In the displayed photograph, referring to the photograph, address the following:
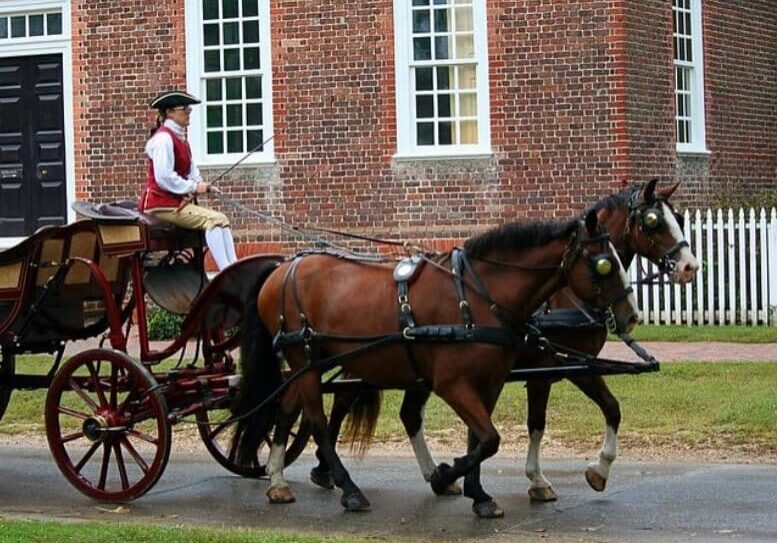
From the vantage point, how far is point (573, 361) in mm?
9727

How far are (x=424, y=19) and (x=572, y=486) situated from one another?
10.3 metres

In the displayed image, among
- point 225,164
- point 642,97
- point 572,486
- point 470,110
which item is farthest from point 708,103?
point 572,486

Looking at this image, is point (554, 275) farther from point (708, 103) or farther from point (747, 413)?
point (708, 103)

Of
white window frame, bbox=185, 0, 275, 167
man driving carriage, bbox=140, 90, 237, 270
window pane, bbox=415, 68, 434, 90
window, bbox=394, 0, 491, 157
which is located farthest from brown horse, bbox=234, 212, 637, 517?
white window frame, bbox=185, 0, 275, 167

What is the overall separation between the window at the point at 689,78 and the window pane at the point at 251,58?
5.57m

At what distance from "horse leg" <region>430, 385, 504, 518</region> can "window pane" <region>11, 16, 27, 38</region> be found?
1381 cm

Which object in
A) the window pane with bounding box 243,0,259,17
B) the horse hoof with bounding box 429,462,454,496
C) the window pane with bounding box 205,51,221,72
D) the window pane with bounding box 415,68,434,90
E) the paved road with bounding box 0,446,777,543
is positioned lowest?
the paved road with bounding box 0,446,777,543

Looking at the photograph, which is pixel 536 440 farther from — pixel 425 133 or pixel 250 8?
pixel 250 8

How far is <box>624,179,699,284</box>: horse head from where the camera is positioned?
30.3 feet

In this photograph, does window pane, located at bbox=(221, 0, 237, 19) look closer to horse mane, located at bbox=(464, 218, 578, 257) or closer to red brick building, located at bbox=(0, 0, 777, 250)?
red brick building, located at bbox=(0, 0, 777, 250)

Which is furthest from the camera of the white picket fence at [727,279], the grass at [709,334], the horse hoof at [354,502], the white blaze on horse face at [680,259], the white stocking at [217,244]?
the white picket fence at [727,279]

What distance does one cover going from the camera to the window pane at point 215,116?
20516mm

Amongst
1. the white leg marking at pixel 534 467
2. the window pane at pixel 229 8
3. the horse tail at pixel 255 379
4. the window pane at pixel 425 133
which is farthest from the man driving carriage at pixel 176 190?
the window pane at pixel 229 8

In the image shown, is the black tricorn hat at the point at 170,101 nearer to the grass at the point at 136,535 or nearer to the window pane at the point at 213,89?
the grass at the point at 136,535
